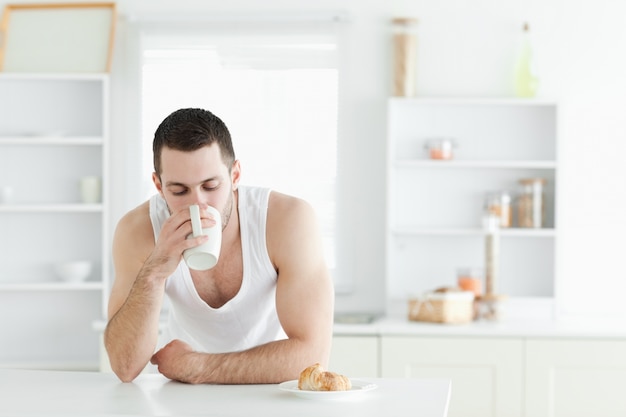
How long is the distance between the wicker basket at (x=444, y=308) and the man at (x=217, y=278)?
145 centimetres

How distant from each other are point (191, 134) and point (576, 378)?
2192 mm

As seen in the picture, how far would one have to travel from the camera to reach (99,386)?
2.13 metres

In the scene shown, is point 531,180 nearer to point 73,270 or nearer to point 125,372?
point 73,270

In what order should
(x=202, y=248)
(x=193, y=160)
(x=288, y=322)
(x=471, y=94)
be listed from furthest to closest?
(x=471, y=94), (x=288, y=322), (x=193, y=160), (x=202, y=248)

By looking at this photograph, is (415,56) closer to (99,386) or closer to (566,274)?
(566,274)

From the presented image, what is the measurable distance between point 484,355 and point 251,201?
1.64m

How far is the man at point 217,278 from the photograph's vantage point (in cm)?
219

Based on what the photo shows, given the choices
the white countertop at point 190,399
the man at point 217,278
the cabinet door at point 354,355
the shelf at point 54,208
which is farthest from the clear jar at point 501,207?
the white countertop at point 190,399

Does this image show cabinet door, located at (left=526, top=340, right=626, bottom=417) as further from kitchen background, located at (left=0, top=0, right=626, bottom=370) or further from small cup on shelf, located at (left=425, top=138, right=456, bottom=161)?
small cup on shelf, located at (left=425, top=138, right=456, bottom=161)

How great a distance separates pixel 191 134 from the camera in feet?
7.32

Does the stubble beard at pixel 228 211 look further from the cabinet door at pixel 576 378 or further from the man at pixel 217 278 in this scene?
the cabinet door at pixel 576 378

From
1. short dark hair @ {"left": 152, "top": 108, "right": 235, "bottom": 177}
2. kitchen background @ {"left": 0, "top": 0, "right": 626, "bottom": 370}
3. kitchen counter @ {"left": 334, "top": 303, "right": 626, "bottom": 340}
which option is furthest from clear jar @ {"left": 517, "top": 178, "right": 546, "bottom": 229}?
short dark hair @ {"left": 152, "top": 108, "right": 235, "bottom": 177}

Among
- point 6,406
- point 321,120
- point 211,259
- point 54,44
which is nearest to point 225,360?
point 211,259

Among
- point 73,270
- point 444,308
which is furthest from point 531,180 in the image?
point 73,270
